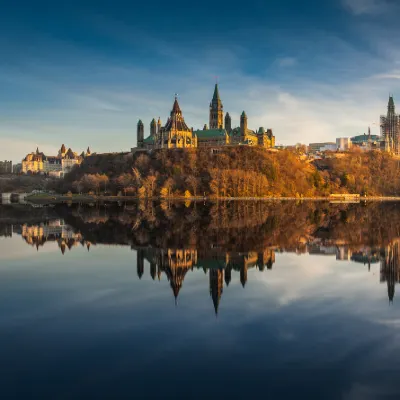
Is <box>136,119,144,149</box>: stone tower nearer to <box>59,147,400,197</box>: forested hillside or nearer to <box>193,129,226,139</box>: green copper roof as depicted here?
<box>59,147,400,197</box>: forested hillside

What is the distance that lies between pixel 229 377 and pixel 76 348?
3917 millimetres

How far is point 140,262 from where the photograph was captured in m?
23.9

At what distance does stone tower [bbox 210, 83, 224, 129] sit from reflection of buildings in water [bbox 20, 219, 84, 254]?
13286 centimetres

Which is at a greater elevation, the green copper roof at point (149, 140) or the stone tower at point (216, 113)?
the stone tower at point (216, 113)

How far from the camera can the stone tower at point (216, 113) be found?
17225 centimetres

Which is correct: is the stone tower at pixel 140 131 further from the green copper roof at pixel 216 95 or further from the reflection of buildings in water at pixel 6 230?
the reflection of buildings in water at pixel 6 230

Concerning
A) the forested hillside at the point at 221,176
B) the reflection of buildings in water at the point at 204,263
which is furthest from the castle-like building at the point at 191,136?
the reflection of buildings in water at the point at 204,263

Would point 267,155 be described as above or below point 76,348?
above

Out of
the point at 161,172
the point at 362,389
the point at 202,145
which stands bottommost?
the point at 362,389

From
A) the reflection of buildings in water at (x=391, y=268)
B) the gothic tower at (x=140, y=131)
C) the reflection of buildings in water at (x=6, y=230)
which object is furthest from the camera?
the gothic tower at (x=140, y=131)

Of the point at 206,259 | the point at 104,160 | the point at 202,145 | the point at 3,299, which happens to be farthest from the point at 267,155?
the point at 3,299

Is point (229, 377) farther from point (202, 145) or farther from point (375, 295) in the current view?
point (202, 145)

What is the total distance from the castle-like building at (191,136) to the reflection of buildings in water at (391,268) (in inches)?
4870

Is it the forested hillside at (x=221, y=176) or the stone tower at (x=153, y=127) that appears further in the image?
the stone tower at (x=153, y=127)
